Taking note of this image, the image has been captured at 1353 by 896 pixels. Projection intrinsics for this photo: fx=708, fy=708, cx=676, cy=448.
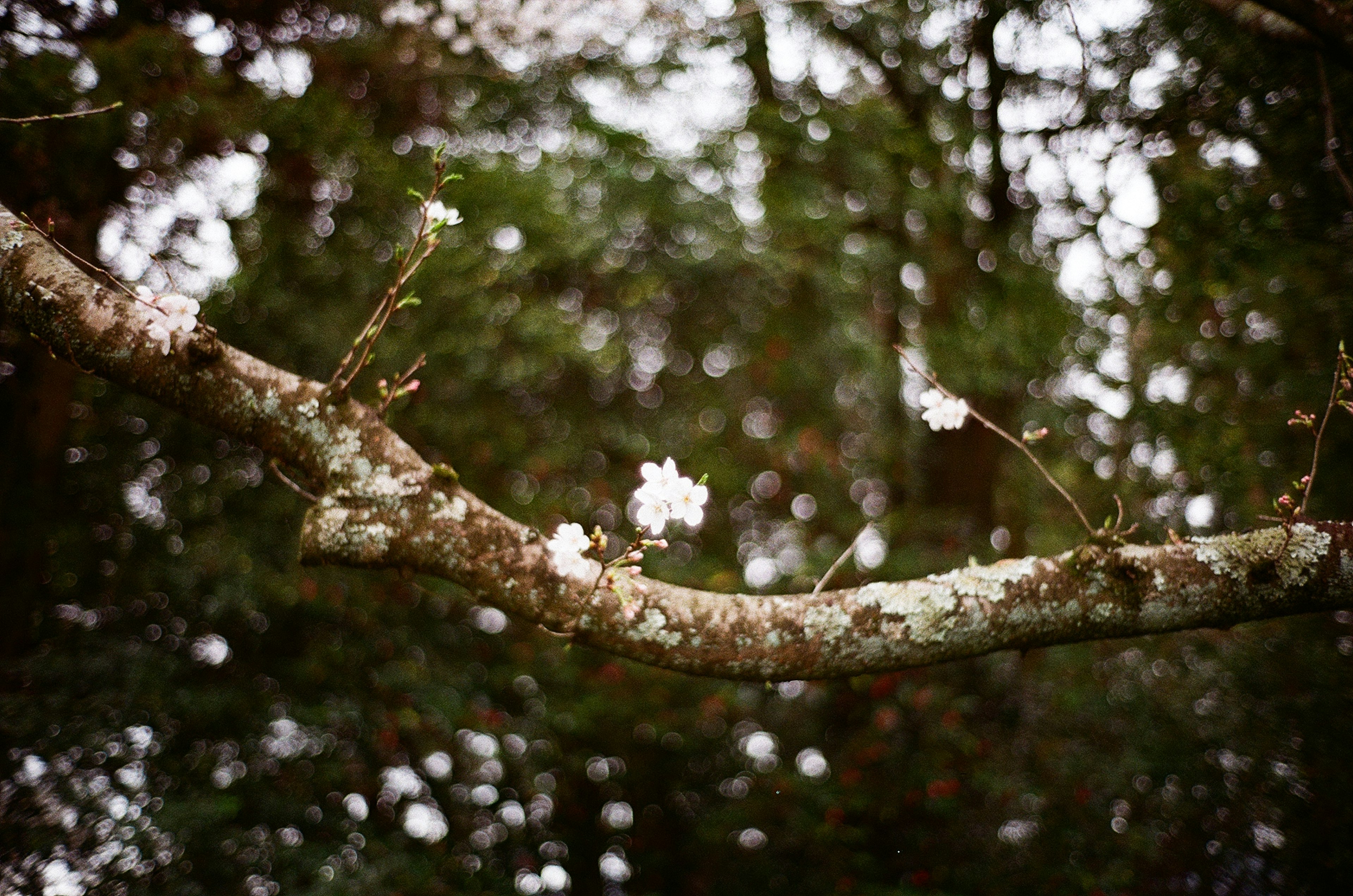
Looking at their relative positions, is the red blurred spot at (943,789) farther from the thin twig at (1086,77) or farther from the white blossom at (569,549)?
the thin twig at (1086,77)

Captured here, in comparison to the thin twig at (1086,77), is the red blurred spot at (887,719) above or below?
below

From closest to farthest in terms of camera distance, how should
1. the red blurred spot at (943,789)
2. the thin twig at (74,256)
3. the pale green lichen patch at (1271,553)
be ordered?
the thin twig at (74,256)
the pale green lichen patch at (1271,553)
the red blurred spot at (943,789)

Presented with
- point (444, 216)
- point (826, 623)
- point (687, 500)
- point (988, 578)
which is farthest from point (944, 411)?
point (444, 216)

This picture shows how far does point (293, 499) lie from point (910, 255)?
10.2ft

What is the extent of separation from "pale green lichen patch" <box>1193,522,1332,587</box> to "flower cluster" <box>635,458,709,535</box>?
1.03 metres

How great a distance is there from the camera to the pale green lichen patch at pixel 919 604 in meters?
1.42

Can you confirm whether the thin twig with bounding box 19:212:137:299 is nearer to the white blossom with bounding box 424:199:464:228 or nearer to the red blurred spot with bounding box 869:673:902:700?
the white blossom with bounding box 424:199:464:228

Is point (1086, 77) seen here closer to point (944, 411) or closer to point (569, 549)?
point (944, 411)

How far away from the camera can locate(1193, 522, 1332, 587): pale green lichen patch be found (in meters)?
1.38

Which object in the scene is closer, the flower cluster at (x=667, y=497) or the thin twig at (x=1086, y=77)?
the flower cluster at (x=667, y=497)

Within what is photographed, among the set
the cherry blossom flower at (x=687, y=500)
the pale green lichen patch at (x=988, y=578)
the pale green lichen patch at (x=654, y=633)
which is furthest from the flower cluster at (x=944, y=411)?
the pale green lichen patch at (x=654, y=633)

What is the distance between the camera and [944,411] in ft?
5.60

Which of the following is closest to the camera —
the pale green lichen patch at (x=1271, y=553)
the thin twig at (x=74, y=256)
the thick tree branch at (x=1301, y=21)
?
the thin twig at (x=74, y=256)

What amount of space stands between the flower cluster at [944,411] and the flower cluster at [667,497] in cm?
66
